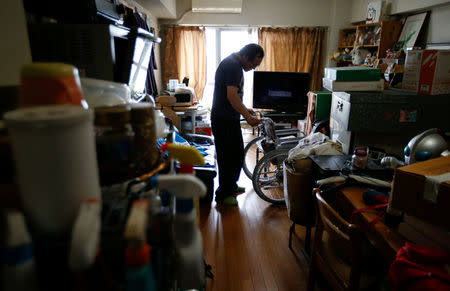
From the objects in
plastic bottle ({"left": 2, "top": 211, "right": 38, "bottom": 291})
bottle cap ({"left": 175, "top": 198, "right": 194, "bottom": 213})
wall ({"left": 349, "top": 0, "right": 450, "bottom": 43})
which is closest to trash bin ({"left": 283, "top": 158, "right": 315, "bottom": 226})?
bottle cap ({"left": 175, "top": 198, "right": 194, "bottom": 213})

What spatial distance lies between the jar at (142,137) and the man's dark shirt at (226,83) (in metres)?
1.54

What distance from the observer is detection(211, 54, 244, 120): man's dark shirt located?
222 centimetres

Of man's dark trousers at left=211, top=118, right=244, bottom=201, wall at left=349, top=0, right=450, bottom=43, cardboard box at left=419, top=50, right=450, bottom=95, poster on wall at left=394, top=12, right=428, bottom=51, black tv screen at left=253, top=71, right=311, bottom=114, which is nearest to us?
cardboard box at left=419, top=50, right=450, bottom=95

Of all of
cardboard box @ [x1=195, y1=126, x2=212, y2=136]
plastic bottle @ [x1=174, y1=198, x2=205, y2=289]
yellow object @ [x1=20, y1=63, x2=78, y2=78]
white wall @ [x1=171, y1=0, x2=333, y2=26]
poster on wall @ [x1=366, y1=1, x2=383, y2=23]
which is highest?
white wall @ [x1=171, y1=0, x2=333, y2=26]

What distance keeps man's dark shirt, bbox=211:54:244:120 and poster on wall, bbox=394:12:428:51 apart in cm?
276

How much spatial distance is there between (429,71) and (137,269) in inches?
78.6

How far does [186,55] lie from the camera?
16.4 feet

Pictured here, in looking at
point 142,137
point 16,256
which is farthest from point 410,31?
point 16,256

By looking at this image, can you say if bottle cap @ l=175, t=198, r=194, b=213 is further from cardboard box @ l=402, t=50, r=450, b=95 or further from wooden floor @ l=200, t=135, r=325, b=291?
cardboard box @ l=402, t=50, r=450, b=95

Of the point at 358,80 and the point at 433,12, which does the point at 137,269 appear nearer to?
the point at 358,80

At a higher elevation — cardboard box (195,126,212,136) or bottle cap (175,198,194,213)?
bottle cap (175,198,194,213)

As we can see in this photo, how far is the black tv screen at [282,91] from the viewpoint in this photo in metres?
4.04

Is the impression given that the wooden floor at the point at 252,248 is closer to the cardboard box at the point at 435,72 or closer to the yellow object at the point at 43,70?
the cardboard box at the point at 435,72

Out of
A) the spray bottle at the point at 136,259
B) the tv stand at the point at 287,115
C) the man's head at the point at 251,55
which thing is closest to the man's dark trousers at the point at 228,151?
the man's head at the point at 251,55
